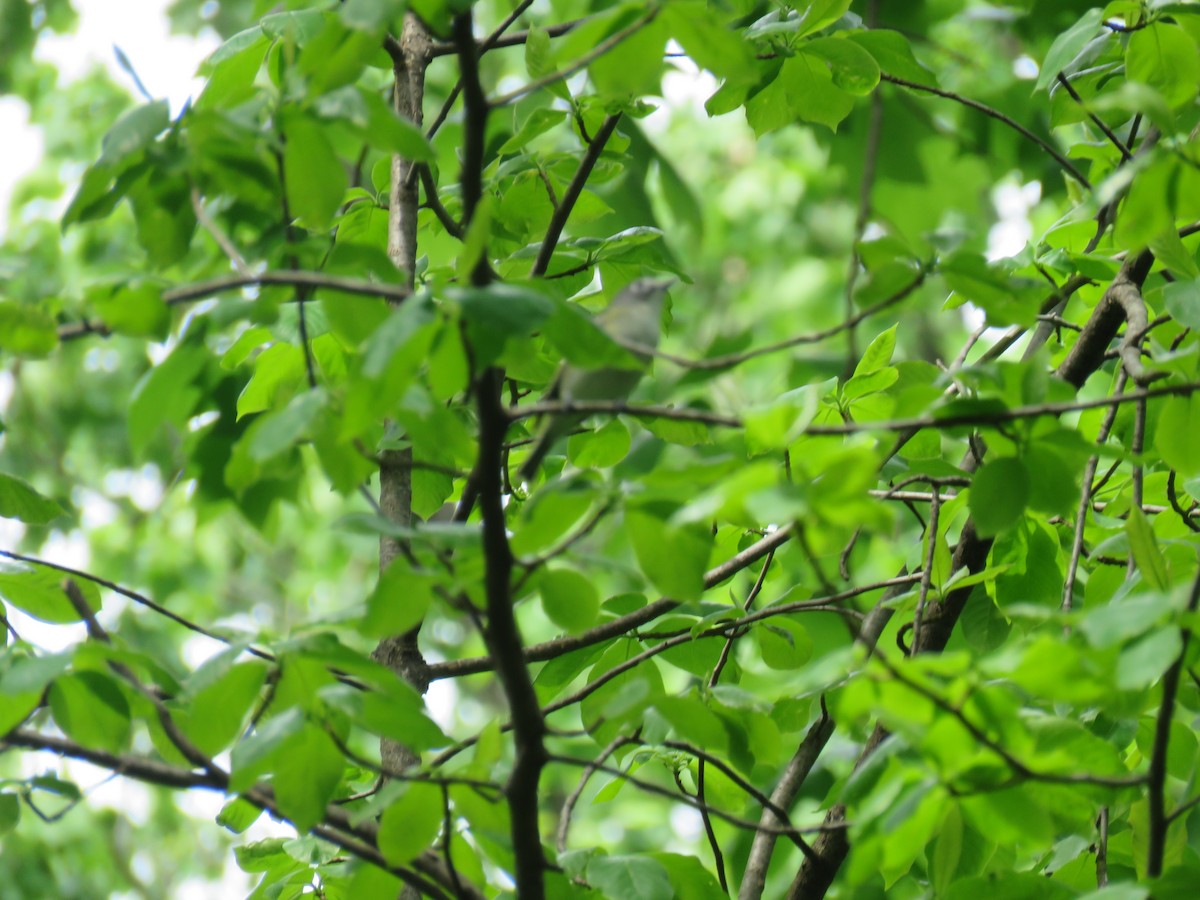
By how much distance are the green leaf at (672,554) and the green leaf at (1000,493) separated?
28 cm

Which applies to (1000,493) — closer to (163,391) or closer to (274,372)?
(163,391)

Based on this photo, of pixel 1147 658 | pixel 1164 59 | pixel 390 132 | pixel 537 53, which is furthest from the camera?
pixel 537 53

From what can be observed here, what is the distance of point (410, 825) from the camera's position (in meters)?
0.91

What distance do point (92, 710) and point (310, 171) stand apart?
20.7 inches

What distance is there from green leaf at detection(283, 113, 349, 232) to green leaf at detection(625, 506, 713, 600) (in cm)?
36

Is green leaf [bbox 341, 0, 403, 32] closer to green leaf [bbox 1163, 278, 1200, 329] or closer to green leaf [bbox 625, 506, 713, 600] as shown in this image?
green leaf [bbox 625, 506, 713, 600]

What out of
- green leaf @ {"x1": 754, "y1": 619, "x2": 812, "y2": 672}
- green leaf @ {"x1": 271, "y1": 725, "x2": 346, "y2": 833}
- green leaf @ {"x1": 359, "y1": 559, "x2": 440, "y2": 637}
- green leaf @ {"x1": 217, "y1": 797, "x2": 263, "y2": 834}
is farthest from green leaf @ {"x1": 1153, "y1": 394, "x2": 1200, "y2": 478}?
green leaf @ {"x1": 217, "y1": 797, "x2": 263, "y2": 834}

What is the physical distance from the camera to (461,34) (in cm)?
86

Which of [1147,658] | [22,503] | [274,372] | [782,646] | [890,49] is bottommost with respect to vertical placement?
[1147,658]

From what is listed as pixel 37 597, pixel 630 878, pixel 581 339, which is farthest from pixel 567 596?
pixel 37 597

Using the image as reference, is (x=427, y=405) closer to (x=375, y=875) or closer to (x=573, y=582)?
(x=573, y=582)

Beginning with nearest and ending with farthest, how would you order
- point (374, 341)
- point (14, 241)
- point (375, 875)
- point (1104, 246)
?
point (374, 341) < point (375, 875) < point (1104, 246) < point (14, 241)

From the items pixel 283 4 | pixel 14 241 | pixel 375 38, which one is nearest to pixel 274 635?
pixel 375 38

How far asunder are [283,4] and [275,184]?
2.13ft
